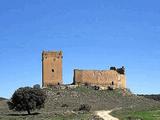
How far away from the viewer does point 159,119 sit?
61.0m

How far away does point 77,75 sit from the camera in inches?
3947

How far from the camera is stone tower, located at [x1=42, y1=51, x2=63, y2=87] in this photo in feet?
321

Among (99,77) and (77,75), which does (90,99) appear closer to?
(77,75)

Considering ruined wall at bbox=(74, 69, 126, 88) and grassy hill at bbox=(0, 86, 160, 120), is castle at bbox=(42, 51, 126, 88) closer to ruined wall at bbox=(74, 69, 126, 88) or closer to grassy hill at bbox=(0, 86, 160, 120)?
ruined wall at bbox=(74, 69, 126, 88)

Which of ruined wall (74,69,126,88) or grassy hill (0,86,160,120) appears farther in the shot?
ruined wall (74,69,126,88)

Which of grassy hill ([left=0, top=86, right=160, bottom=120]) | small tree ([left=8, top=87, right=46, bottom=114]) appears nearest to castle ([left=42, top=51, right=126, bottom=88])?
grassy hill ([left=0, top=86, right=160, bottom=120])

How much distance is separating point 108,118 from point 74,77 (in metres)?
40.1

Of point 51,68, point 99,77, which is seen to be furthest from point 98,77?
point 51,68

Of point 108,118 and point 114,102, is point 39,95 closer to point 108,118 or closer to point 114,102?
point 108,118

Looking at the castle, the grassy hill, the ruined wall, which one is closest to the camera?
the grassy hill

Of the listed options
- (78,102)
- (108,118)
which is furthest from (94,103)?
(108,118)

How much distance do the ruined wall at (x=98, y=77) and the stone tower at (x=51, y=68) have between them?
12.6 ft

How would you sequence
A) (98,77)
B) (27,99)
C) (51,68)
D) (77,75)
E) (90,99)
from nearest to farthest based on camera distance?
(27,99)
(90,99)
(51,68)
(77,75)
(98,77)

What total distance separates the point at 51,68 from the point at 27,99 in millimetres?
28776
